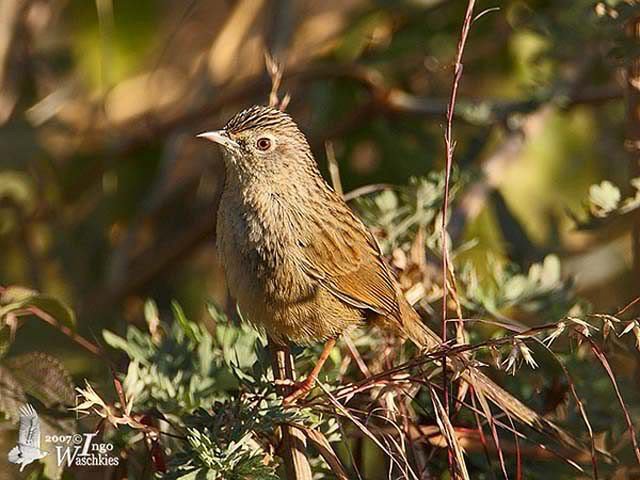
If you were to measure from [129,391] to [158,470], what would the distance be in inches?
11.5

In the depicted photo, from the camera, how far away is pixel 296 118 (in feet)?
19.2

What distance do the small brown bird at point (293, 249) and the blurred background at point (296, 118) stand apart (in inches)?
35.5

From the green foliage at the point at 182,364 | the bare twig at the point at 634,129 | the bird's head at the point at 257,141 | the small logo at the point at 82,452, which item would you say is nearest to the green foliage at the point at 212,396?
the green foliage at the point at 182,364

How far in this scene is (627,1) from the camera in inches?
123

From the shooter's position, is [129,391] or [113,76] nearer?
[129,391]

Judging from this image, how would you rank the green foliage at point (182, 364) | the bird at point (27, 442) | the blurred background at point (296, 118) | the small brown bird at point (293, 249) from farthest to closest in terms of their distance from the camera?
the blurred background at point (296, 118) < the small brown bird at point (293, 249) < the green foliage at point (182, 364) < the bird at point (27, 442)

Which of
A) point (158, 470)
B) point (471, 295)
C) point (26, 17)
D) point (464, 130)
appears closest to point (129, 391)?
point (158, 470)

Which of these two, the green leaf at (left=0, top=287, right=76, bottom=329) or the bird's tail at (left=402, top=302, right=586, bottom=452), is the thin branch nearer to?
the bird's tail at (left=402, top=302, right=586, bottom=452)

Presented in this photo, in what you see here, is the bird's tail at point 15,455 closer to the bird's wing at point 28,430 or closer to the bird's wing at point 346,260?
the bird's wing at point 28,430

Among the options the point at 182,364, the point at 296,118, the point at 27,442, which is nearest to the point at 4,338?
the point at 27,442

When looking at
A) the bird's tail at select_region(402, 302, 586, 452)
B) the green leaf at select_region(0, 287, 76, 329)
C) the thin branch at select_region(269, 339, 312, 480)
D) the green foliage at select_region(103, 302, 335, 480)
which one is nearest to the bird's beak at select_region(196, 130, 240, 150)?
the green foliage at select_region(103, 302, 335, 480)

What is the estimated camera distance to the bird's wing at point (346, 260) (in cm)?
338

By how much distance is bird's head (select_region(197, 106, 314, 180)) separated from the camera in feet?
11.5

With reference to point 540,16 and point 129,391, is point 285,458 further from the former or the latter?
point 540,16
